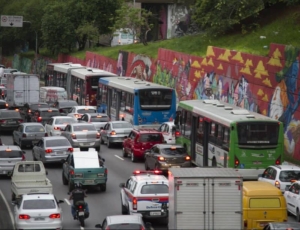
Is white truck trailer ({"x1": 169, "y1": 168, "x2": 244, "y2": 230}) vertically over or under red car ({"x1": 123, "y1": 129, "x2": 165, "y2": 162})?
over

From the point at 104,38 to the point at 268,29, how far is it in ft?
164

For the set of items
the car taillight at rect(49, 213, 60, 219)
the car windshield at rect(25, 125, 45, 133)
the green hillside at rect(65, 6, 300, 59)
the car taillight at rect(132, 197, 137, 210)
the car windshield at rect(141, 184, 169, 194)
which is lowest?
the car windshield at rect(25, 125, 45, 133)

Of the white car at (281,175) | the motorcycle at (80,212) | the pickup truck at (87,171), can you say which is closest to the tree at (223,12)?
the pickup truck at (87,171)

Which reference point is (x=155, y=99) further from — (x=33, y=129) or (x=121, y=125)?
(x=33, y=129)

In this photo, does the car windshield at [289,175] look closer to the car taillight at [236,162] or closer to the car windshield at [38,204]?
the car taillight at [236,162]

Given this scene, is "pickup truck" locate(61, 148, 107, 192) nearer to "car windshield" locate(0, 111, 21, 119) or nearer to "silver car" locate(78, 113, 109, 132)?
"silver car" locate(78, 113, 109, 132)

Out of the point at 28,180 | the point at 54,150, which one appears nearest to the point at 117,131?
the point at 54,150

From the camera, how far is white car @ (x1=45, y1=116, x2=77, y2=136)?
52.2m

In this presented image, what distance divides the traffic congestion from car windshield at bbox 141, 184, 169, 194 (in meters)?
0.03

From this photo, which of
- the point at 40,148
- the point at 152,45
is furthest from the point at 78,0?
the point at 40,148

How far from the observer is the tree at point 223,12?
206ft

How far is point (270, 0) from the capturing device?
62375 millimetres

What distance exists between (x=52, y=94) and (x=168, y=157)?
1275 inches

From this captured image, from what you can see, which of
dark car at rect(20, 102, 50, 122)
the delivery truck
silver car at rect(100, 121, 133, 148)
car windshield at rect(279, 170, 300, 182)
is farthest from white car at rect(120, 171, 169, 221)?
the delivery truck
